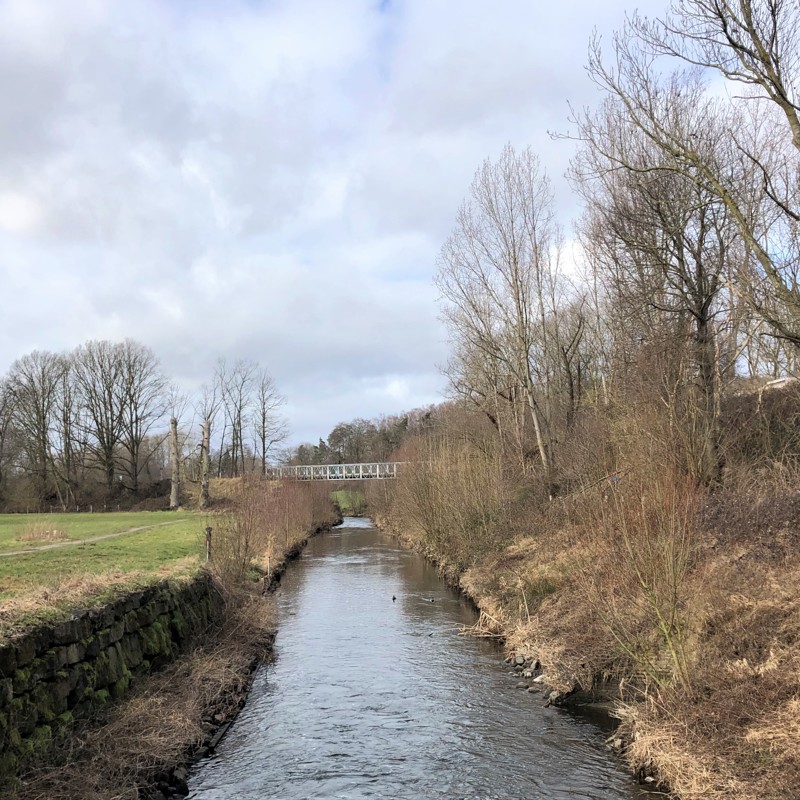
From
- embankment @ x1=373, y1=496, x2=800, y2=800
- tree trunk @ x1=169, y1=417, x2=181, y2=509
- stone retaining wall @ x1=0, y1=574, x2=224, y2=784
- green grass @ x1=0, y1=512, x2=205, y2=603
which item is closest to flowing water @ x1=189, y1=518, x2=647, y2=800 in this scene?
embankment @ x1=373, y1=496, x2=800, y2=800

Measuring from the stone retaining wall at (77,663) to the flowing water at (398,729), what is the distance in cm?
161

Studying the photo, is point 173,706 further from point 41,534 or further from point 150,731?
point 41,534

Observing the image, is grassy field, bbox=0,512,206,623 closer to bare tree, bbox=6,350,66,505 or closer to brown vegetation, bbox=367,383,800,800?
brown vegetation, bbox=367,383,800,800

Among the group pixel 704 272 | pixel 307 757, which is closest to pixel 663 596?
pixel 307 757

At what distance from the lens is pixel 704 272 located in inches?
604

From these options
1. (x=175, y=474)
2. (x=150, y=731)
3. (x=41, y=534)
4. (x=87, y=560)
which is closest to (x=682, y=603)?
(x=150, y=731)

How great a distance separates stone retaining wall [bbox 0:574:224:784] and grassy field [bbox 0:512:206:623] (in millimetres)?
570

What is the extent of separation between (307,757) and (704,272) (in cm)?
1312

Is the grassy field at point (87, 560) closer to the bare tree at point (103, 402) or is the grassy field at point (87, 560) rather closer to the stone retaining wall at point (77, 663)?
the stone retaining wall at point (77, 663)

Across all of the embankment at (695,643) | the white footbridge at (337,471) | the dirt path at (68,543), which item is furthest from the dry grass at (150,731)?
the white footbridge at (337,471)

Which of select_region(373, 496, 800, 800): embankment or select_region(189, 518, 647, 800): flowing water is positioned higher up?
select_region(373, 496, 800, 800): embankment

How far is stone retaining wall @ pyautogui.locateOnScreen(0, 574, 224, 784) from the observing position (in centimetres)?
623

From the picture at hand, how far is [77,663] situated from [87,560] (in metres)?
8.97

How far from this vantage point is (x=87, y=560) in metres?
15.8
